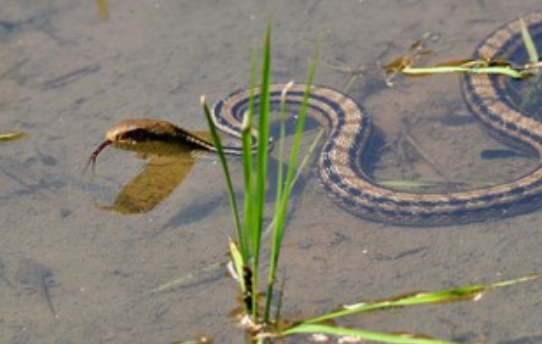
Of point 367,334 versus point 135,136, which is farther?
point 135,136

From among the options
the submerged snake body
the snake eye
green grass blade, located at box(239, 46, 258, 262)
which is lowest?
the submerged snake body

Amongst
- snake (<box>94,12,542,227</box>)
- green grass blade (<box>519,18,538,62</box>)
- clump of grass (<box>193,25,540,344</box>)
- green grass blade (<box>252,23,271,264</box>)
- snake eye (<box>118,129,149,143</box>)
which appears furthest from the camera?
green grass blade (<box>519,18,538,62</box>)

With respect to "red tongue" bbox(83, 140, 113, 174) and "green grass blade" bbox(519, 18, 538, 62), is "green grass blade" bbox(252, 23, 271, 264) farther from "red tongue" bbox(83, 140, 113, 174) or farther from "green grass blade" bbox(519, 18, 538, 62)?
"green grass blade" bbox(519, 18, 538, 62)

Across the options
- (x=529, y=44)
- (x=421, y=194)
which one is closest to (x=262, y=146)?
(x=421, y=194)

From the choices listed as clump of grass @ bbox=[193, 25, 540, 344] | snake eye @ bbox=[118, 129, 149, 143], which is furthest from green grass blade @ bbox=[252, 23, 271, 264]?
snake eye @ bbox=[118, 129, 149, 143]

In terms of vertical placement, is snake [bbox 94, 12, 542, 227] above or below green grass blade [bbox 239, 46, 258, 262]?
below

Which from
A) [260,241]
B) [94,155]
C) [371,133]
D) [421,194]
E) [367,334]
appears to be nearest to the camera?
[367,334]

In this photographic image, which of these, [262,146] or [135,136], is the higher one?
[262,146]

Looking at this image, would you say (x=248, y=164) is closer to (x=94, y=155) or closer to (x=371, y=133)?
(x=94, y=155)

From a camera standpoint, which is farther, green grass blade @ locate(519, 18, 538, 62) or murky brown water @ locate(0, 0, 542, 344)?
green grass blade @ locate(519, 18, 538, 62)
